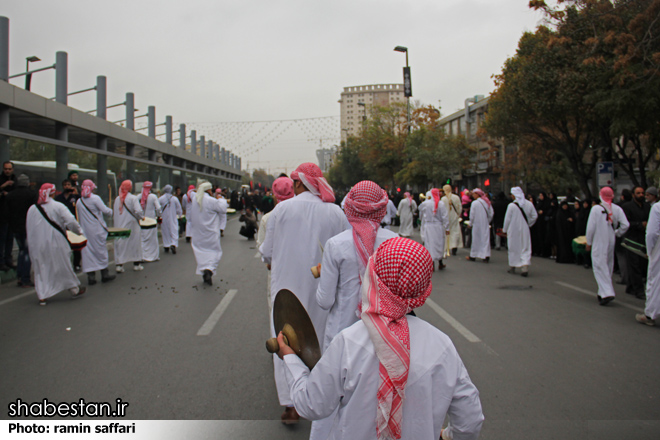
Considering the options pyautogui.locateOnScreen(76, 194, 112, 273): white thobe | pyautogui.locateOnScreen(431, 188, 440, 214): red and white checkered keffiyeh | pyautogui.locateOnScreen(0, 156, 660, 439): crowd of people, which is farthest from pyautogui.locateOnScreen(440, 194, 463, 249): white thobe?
pyautogui.locateOnScreen(76, 194, 112, 273): white thobe

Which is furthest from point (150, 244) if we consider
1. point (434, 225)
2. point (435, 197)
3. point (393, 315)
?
point (393, 315)

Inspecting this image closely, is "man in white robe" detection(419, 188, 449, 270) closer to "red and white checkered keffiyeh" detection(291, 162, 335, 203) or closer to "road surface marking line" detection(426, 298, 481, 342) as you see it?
"road surface marking line" detection(426, 298, 481, 342)

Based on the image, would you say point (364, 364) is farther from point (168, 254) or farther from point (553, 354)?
point (168, 254)

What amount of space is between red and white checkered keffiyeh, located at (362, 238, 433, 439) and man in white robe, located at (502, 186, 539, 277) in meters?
9.62

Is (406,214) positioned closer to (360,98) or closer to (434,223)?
(434,223)

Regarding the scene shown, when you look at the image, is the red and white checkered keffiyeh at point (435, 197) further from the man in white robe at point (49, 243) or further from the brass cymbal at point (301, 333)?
the brass cymbal at point (301, 333)

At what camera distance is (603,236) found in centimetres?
781

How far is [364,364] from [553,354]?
13.7 feet

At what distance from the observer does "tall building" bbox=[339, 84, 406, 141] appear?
145m

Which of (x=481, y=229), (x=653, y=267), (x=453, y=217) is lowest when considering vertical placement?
(x=653, y=267)

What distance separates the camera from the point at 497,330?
241 inches

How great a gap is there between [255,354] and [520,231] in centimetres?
746

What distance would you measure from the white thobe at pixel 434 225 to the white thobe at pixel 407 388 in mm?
9919

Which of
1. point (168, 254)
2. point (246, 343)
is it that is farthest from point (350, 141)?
point (246, 343)
